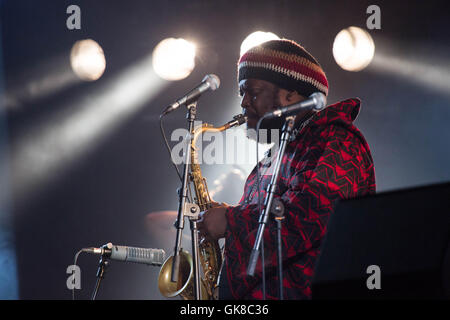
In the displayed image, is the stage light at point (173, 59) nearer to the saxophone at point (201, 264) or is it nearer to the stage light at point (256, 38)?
the stage light at point (256, 38)

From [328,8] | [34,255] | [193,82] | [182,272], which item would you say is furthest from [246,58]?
[34,255]

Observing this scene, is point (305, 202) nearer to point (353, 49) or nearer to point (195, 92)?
point (195, 92)

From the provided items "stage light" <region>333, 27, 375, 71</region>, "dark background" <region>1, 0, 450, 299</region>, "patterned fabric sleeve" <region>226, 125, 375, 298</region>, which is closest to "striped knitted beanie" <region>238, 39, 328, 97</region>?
"patterned fabric sleeve" <region>226, 125, 375, 298</region>

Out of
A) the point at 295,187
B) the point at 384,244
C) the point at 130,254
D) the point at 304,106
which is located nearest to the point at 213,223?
the point at 295,187

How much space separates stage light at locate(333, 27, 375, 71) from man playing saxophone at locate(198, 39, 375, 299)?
8.55 ft

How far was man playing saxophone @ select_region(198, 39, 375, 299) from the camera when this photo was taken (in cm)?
211

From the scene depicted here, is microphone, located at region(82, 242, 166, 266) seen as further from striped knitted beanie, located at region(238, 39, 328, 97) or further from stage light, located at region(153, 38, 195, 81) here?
stage light, located at region(153, 38, 195, 81)

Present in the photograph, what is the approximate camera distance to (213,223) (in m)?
2.30

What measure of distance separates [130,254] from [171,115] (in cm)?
270

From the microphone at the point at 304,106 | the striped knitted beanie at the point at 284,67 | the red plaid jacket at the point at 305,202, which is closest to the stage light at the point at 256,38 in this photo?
the striped knitted beanie at the point at 284,67

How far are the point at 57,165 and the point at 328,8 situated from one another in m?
3.23

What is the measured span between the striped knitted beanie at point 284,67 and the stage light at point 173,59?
2299mm

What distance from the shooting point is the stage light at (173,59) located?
192 inches
